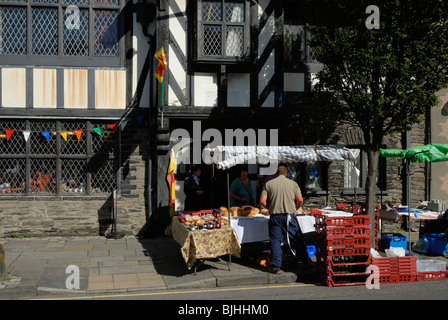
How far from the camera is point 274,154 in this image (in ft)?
32.4

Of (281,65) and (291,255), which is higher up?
(281,65)

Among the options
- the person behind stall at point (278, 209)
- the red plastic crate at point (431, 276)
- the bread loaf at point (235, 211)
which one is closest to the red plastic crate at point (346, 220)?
the person behind stall at point (278, 209)

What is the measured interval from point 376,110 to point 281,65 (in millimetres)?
3649

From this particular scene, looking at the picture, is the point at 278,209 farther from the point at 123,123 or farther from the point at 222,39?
the point at 123,123

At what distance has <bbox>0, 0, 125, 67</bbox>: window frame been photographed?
39.2ft

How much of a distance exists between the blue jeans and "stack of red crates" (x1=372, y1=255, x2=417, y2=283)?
150 cm

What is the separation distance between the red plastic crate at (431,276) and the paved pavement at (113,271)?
1.89 meters

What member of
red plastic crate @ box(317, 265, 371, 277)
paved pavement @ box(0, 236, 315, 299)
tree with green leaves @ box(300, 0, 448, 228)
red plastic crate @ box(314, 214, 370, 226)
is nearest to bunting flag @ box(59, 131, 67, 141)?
paved pavement @ box(0, 236, 315, 299)

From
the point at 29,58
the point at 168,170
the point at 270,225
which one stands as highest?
the point at 29,58

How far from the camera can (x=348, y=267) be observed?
8672 millimetres

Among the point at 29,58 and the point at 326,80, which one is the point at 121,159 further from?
the point at 326,80

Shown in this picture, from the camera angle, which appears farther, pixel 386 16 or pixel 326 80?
pixel 326 80

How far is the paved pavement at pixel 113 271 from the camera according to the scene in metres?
7.75

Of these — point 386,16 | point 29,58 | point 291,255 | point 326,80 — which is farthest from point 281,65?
point 29,58
